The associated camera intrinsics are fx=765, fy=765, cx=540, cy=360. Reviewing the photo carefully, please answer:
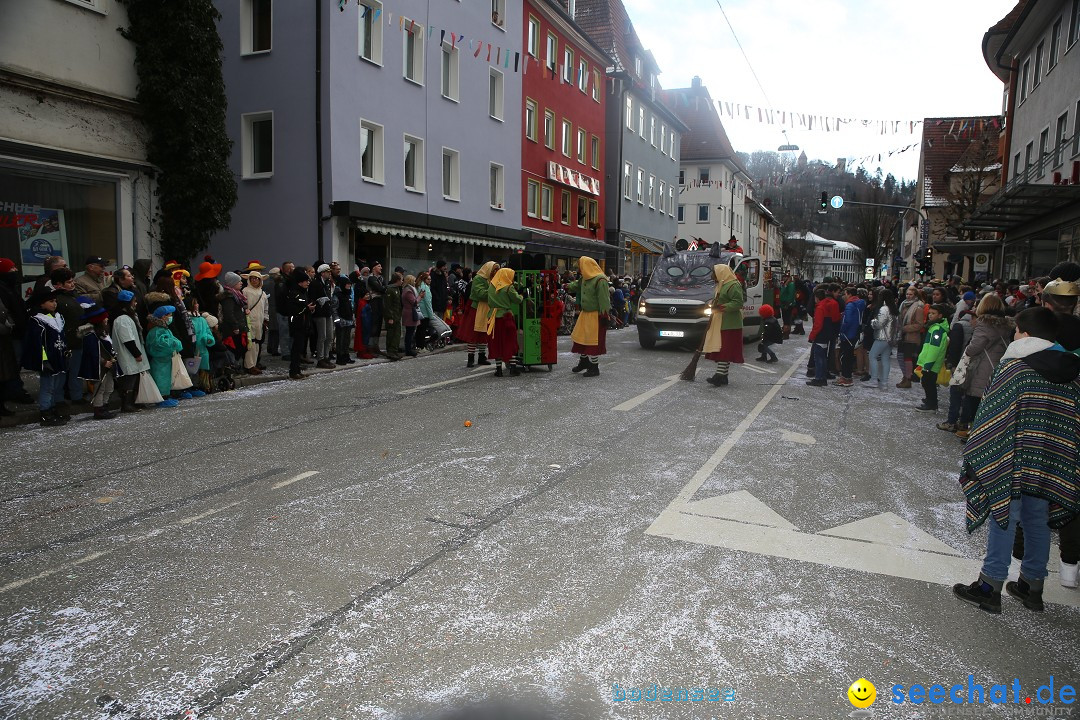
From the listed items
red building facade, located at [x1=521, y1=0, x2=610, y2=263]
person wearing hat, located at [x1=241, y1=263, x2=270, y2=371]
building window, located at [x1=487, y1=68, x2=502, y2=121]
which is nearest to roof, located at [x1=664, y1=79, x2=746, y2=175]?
red building facade, located at [x1=521, y1=0, x2=610, y2=263]

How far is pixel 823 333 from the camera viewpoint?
42.6 feet

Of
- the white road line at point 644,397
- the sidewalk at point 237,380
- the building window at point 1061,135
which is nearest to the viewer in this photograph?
the sidewalk at point 237,380

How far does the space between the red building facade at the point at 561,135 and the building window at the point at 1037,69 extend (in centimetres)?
1693

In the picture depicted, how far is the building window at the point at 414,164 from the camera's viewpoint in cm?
2332

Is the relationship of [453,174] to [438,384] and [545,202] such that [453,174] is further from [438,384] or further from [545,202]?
[438,384]

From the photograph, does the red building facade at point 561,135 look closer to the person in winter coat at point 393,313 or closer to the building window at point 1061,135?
the person in winter coat at point 393,313

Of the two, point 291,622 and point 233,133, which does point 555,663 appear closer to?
point 291,622

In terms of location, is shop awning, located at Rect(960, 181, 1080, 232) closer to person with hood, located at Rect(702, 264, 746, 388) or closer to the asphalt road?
person with hood, located at Rect(702, 264, 746, 388)

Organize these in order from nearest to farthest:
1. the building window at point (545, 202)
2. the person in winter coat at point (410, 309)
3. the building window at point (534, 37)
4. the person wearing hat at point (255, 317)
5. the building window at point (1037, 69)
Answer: the person wearing hat at point (255, 317) < the person in winter coat at point (410, 309) < the building window at point (1037, 69) < the building window at point (534, 37) < the building window at point (545, 202)

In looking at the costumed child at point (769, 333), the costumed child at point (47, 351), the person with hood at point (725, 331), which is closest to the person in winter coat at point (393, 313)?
the person with hood at point (725, 331)

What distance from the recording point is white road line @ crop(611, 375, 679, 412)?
32.6 feet

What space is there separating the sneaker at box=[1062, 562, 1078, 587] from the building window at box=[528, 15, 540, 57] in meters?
29.5

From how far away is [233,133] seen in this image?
2134cm

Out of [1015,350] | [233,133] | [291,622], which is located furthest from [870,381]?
[233,133]
